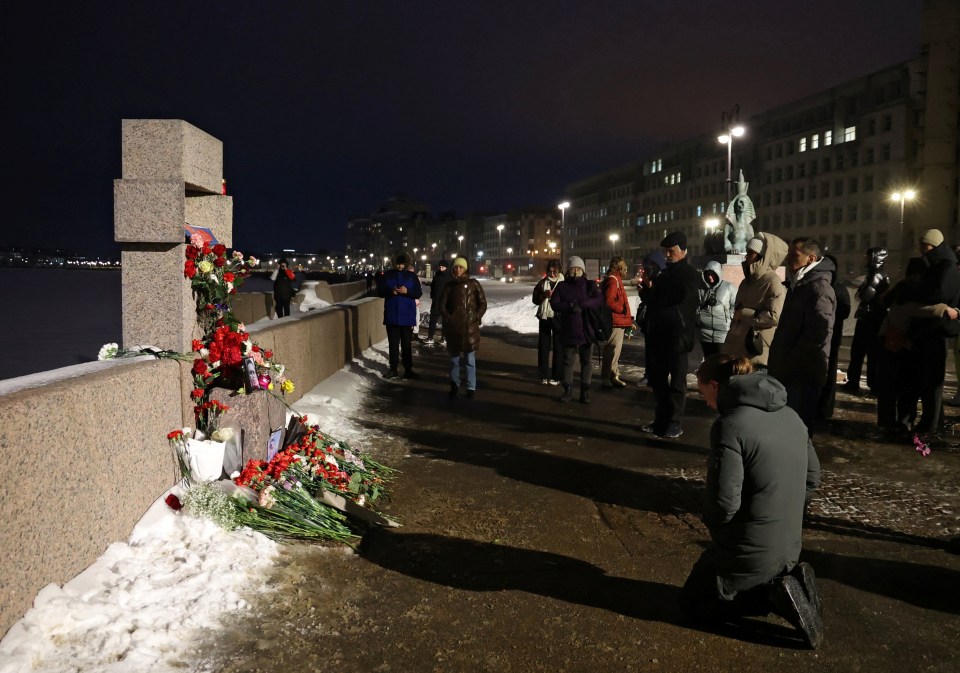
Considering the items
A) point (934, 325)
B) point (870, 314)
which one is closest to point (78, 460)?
point (934, 325)

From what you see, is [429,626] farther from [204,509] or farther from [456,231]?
[456,231]

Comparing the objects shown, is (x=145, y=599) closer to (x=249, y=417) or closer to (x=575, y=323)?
(x=249, y=417)

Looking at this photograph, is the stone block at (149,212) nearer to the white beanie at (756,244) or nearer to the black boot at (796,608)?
the black boot at (796,608)

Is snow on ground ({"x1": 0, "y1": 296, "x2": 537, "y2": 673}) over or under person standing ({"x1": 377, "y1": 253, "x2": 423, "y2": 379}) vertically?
under

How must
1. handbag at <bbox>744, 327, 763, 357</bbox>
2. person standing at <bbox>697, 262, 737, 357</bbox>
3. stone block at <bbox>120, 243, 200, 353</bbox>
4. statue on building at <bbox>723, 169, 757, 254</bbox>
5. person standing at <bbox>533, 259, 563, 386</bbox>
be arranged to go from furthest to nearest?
statue on building at <bbox>723, 169, 757, 254</bbox> < person standing at <bbox>533, 259, 563, 386</bbox> < person standing at <bbox>697, 262, 737, 357</bbox> < handbag at <bbox>744, 327, 763, 357</bbox> < stone block at <bbox>120, 243, 200, 353</bbox>

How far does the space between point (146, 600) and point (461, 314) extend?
21.3ft

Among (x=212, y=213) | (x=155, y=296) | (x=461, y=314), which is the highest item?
(x=212, y=213)

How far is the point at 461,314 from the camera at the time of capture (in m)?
9.86

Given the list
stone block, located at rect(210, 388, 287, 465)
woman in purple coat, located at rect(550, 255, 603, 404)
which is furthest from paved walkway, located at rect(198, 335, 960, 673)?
woman in purple coat, located at rect(550, 255, 603, 404)

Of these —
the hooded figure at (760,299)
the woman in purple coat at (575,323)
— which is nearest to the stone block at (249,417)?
the hooded figure at (760,299)

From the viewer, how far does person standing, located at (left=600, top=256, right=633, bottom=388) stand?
11.3 m

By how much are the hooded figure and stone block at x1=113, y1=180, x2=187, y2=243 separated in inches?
200

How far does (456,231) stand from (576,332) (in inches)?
6770

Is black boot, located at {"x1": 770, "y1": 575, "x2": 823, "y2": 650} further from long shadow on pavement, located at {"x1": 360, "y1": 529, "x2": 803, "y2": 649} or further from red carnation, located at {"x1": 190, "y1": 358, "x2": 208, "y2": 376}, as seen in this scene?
red carnation, located at {"x1": 190, "y1": 358, "x2": 208, "y2": 376}
